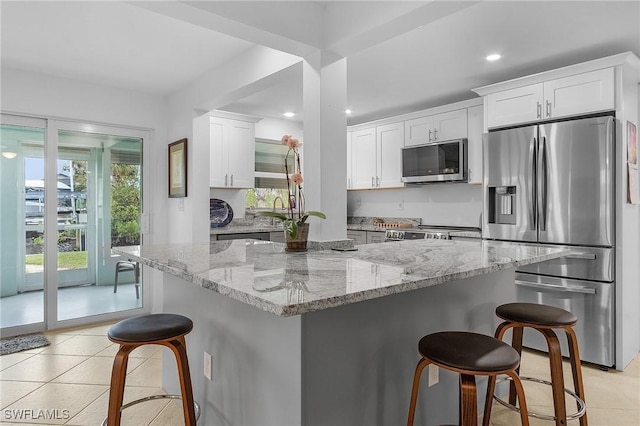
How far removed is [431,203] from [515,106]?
6.11 ft

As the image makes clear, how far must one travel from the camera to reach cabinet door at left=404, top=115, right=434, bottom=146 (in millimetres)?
4711

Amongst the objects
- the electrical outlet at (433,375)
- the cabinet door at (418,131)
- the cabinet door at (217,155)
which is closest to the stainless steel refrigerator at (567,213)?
the cabinet door at (418,131)

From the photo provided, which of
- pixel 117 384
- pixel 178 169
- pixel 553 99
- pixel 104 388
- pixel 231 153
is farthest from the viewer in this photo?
pixel 231 153

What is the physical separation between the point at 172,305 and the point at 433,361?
1.66 m

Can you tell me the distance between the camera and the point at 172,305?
8.05 ft

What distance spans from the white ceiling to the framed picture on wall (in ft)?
2.00

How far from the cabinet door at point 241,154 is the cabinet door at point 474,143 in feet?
8.24

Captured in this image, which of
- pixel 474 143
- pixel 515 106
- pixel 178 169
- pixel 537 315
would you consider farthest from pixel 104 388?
pixel 474 143

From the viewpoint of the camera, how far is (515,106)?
354 centimetres

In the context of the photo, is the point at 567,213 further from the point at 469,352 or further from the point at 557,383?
the point at 469,352

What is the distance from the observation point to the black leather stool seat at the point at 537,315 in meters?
1.88

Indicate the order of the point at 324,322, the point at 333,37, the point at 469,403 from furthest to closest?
1. the point at 333,37
2. the point at 324,322
3. the point at 469,403

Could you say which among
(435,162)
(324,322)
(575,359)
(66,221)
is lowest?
(575,359)

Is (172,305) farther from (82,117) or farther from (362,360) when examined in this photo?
(82,117)
